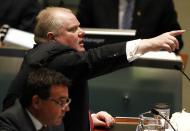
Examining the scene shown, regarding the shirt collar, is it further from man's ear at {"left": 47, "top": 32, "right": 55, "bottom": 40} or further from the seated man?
man's ear at {"left": 47, "top": 32, "right": 55, "bottom": 40}

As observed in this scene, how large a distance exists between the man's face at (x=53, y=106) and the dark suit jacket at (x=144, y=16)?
76.2 inches

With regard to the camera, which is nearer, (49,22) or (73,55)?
(73,55)

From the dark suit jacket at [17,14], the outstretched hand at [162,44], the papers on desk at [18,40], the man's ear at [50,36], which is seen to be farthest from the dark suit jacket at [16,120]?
the dark suit jacket at [17,14]

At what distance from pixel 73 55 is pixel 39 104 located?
0.24 metres

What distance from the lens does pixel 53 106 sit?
155 centimetres

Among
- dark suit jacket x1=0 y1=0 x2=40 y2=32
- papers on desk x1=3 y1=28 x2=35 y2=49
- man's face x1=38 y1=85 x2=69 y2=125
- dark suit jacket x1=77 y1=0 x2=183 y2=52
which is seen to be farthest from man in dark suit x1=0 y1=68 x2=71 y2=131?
dark suit jacket x1=0 y1=0 x2=40 y2=32

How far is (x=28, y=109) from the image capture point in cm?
157

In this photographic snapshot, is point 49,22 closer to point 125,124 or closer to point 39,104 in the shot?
point 39,104

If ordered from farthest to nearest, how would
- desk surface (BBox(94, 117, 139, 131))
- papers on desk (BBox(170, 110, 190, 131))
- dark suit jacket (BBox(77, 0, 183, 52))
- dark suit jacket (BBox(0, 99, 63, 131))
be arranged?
dark suit jacket (BBox(77, 0, 183, 52))
desk surface (BBox(94, 117, 139, 131))
papers on desk (BBox(170, 110, 190, 131))
dark suit jacket (BBox(0, 99, 63, 131))

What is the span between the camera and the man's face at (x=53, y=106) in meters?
1.54

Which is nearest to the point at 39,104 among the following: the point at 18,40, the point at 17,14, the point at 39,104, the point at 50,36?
the point at 39,104

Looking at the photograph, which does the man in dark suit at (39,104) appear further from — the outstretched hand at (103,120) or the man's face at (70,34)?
the outstretched hand at (103,120)

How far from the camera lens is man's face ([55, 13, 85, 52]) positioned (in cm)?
184

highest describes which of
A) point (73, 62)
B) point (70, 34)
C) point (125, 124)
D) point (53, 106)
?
point (70, 34)
